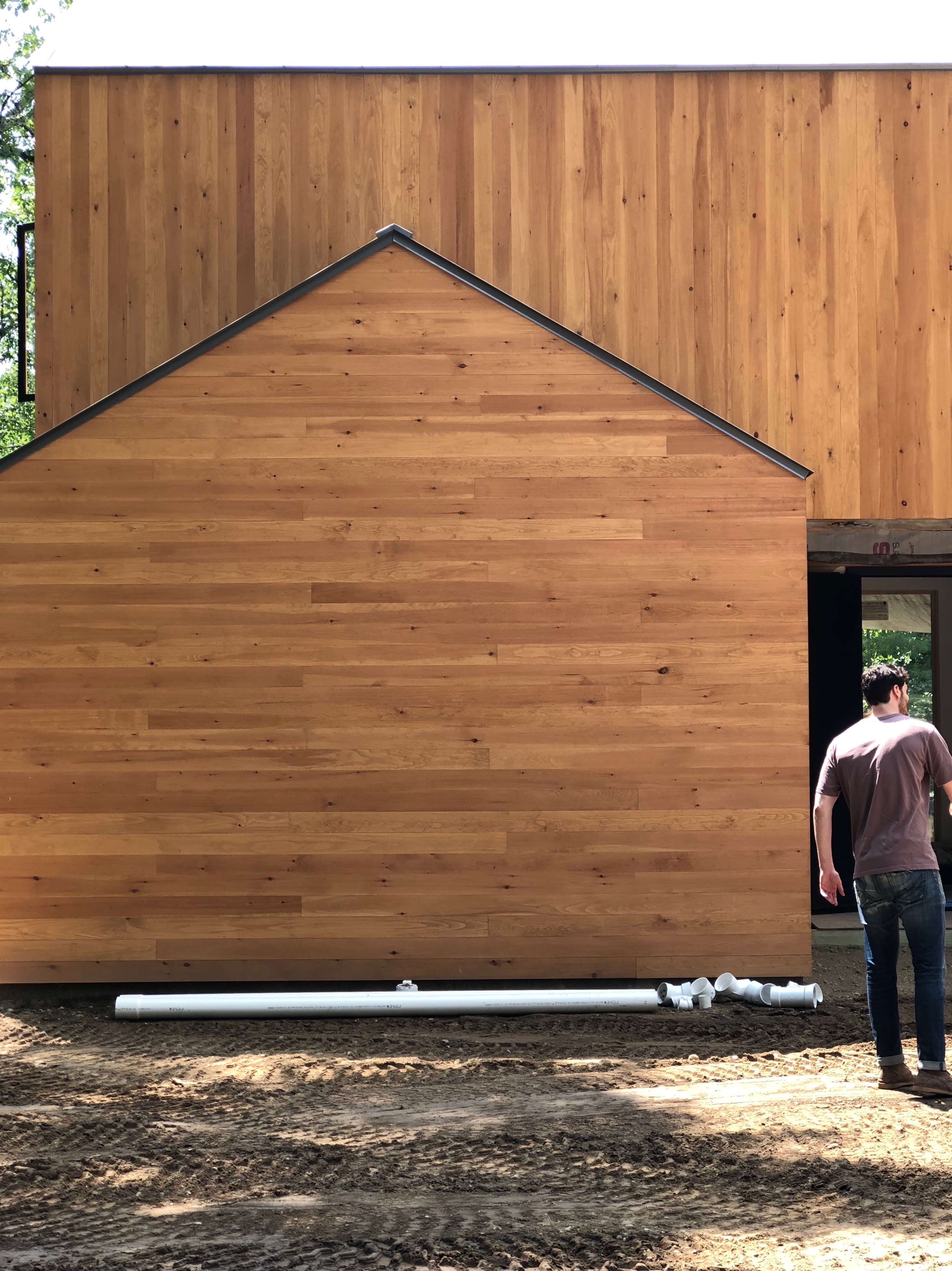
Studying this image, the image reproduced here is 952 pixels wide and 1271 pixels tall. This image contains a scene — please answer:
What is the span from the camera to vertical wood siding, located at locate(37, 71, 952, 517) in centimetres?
845

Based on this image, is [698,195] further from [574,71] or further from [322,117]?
[322,117]

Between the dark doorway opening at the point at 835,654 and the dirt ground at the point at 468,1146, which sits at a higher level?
the dark doorway opening at the point at 835,654

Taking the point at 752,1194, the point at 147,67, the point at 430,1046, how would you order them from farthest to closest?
the point at 147,67
the point at 430,1046
the point at 752,1194

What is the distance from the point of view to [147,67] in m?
8.40

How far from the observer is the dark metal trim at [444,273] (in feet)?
21.9

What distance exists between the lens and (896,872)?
16.4 ft

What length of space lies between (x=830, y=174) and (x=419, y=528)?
4498 mm

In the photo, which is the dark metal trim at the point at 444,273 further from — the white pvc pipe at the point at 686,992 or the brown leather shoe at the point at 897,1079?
the brown leather shoe at the point at 897,1079

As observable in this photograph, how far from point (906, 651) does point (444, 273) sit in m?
7.40

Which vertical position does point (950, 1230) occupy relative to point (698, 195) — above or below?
below

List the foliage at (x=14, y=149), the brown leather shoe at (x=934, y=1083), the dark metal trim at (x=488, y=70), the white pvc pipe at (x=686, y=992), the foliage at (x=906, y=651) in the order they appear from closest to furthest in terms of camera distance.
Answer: the brown leather shoe at (x=934, y=1083) → the white pvc pipe at (x=686, y=992) → the dark metal trim at (x=488, y=70) → the foliage at (x=906, y=651) → the foliage at (x=14, y=149)

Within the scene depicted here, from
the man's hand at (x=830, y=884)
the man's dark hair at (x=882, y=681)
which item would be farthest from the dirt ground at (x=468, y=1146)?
the man's dark hair at (x=882, y=681)

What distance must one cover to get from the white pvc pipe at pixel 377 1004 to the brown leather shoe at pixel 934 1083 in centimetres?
167

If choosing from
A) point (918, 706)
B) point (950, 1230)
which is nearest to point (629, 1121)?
point (950, 1230)
